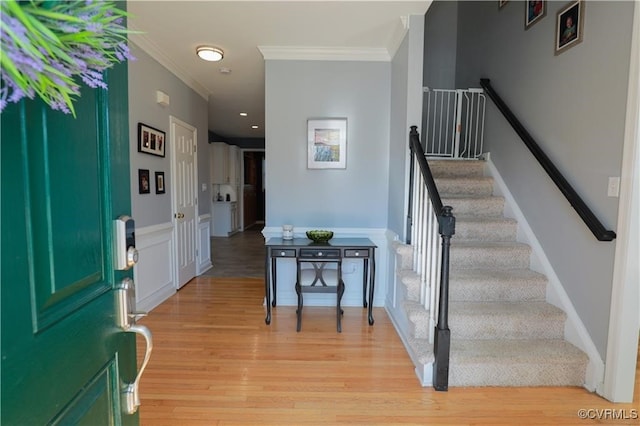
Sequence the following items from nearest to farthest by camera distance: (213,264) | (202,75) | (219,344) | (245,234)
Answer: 1. (219,344)
2. (202,75)
3. (213,264)
4. (245,234)

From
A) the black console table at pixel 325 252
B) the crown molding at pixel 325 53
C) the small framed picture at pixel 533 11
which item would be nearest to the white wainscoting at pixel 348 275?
the black console table at pixel 325 252

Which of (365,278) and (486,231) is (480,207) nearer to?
(486,231)

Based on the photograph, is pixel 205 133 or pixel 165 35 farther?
pixel 205 133

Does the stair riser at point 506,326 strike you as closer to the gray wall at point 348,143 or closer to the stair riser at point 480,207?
the stair riser at point 480,207

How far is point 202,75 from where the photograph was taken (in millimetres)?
3943

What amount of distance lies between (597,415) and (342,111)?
3020 mm

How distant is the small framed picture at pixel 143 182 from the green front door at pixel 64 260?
2506mm

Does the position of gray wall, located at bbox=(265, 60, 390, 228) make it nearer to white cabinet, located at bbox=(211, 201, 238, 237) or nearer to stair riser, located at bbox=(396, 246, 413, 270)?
stair riser, located at bbox=(396, 246, 413, 270)

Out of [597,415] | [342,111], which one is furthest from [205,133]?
[597,415]

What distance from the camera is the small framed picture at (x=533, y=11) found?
2.60m

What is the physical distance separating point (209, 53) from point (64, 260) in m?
3.13

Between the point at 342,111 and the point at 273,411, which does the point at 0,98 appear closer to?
the point at 273,411

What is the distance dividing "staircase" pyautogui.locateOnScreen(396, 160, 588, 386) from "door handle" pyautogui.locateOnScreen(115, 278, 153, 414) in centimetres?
172

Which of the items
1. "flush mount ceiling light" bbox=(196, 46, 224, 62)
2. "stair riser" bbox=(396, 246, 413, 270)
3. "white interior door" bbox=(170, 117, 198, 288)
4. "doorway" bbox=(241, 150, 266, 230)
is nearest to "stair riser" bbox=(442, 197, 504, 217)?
"stair riser" bbox=(396, 246, 413, 270)
